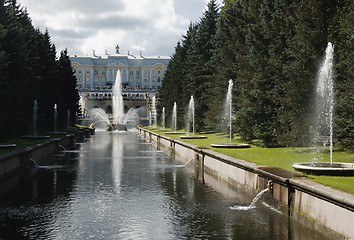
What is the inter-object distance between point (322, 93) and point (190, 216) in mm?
9679

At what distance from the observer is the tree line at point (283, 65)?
18.3 metres

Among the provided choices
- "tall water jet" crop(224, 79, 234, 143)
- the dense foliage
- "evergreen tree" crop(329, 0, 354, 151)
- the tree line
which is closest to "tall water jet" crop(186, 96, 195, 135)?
the tree line

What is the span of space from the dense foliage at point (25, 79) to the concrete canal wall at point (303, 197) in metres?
14.7

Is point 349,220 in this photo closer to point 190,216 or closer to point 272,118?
point 190,216

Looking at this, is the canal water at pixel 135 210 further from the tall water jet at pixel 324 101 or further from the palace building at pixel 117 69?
the palace building at pixel 117 69

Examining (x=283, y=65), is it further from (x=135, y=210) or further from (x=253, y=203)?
(x=135, y=210)

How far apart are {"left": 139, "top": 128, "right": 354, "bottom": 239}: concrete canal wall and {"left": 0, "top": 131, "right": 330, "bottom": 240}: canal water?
0.93 feet

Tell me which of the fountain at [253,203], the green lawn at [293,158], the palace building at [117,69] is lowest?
the fountain at [253,203]

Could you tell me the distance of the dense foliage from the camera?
1160 inches

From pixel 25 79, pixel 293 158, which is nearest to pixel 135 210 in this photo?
pixel 293 158

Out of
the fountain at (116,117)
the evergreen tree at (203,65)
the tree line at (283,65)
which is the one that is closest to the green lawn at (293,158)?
the tree line at (283,65)

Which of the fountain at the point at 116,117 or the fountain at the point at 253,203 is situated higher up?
the fountain at the point at 116,117

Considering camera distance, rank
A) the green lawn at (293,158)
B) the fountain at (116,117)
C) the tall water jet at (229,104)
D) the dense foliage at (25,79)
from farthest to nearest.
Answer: the fountain at (116,117)
the tall water jet at (229,104)
the dense foliage at (25,79)
the green lawn at (293,158)

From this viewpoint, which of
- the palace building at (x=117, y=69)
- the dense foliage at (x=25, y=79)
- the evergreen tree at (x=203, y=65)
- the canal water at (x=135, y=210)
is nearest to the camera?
the canal water at (x=135, y=210)
